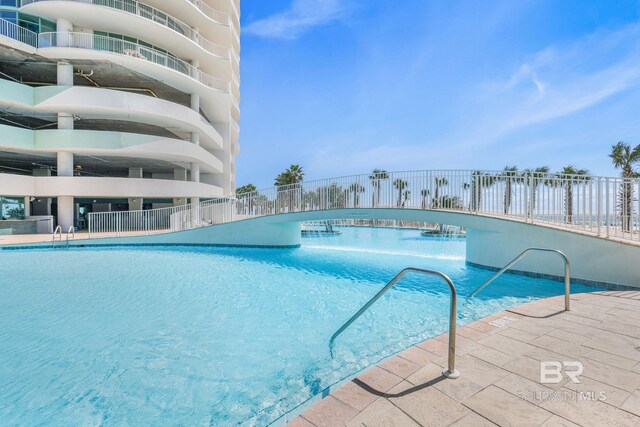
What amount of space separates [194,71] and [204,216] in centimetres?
1221

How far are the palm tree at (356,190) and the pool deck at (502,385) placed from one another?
9.32m

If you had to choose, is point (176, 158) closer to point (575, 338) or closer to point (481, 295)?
point (481, 295)

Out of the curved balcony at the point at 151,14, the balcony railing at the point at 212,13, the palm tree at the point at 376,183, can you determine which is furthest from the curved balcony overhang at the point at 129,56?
the palm tree at the point at 376,183

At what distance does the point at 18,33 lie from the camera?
58.0 ft

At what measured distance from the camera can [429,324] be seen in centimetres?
499

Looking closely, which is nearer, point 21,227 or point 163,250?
point 163,250

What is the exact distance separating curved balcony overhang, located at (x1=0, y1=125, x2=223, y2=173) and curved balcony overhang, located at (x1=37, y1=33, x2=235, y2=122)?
4553mm

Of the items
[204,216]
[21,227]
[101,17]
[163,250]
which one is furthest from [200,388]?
[101,17]

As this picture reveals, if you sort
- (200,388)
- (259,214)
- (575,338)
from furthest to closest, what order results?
(259,214), (575,338), (200,388)

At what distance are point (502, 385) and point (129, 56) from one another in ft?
78.7

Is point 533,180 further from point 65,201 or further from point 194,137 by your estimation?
point 65,201

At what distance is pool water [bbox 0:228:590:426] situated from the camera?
2.98 metres

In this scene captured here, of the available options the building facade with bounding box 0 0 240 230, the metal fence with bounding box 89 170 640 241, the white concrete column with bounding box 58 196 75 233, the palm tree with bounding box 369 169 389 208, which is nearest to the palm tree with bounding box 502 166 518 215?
the metal fence with bounding box 89 170 640 241

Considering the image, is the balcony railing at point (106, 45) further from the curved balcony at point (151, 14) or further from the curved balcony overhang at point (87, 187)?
the curved balcony overhang at point (87, 187)
